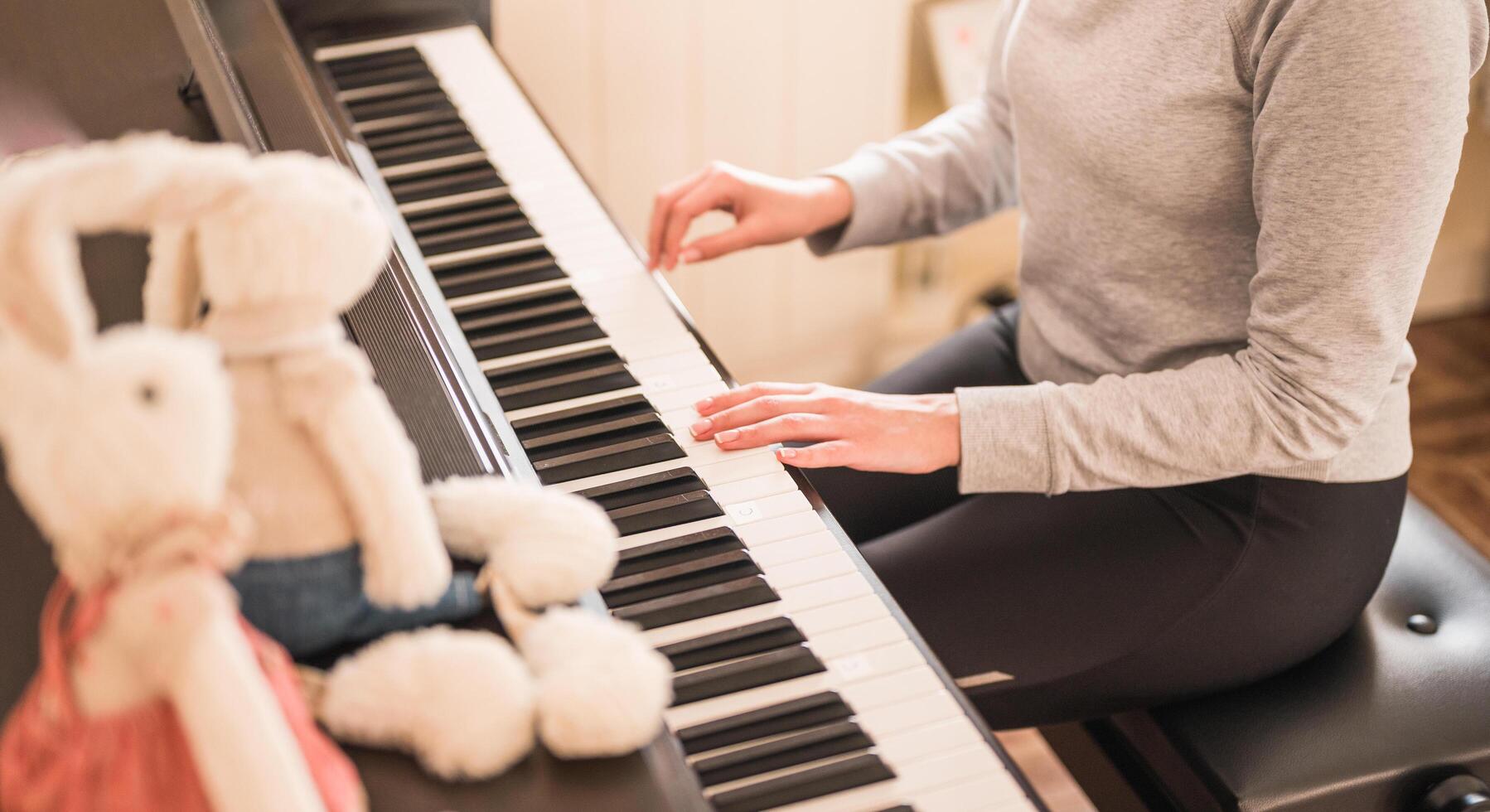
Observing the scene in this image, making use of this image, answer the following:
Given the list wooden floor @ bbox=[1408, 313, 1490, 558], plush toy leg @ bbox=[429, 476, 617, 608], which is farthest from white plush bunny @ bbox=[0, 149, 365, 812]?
wooden floor @ bbox=[1408, 313, 1490, 558]

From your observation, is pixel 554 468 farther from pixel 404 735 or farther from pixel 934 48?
pixel 934 48

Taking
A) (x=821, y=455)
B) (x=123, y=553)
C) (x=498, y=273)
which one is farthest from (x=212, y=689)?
(x=498, y=273)

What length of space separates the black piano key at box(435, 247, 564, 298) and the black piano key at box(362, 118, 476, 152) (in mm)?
201

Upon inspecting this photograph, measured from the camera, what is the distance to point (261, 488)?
19.7 inches

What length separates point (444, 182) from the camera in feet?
3.78

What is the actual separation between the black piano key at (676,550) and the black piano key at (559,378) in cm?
19

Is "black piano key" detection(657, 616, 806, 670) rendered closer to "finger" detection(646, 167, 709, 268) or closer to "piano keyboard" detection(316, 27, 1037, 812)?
"piano keyboard" detection(316, 27, 1037, 812)

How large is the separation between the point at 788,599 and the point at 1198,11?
0.54 m

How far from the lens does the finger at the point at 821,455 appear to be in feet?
2.84

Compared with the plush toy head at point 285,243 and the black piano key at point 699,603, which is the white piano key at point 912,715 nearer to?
the black piano key at point 699,603

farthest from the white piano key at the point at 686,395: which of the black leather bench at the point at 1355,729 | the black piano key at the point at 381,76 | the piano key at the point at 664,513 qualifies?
the black piano key at the point at 381,76

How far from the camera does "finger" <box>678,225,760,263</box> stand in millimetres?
1216

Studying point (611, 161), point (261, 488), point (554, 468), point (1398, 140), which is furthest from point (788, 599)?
point (611, 161)

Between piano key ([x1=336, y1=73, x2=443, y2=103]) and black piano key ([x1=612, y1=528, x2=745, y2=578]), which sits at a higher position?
piano key ([x1=336, y1=73, x2=443, y2=103])
